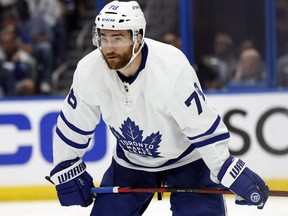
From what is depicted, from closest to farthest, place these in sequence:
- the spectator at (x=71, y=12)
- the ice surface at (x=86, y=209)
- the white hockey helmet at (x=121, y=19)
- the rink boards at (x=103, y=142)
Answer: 1. the white hockey helmet at (x=121, y=19)
2. the ice surface at (x=86, y=209)
3. the rink boards at (x=103, y=142)
4. the spectator at (x=71, y=12)

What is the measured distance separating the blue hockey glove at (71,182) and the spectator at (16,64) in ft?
9.57

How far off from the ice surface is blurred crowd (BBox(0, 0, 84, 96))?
1070mm

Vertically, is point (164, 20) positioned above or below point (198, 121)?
below

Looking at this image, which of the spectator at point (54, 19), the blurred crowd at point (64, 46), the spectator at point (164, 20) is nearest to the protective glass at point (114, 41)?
the blurred crowd at point (64, 46)

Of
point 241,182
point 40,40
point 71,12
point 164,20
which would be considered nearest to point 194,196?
point 241,182

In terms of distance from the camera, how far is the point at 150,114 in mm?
3150

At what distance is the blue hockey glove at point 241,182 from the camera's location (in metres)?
3.07

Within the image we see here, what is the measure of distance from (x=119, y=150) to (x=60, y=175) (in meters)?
0.25

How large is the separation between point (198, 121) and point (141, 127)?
226 mm

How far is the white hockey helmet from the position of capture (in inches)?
120

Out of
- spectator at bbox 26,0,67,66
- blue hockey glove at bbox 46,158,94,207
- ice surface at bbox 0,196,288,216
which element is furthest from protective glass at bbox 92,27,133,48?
spectator at bbox 26,0,67,66

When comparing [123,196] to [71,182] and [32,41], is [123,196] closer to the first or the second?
[71,182]

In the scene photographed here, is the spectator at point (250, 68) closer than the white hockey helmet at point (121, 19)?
No

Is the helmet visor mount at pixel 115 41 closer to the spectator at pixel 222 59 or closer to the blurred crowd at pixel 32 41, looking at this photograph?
the spectator at pixel 222 59
